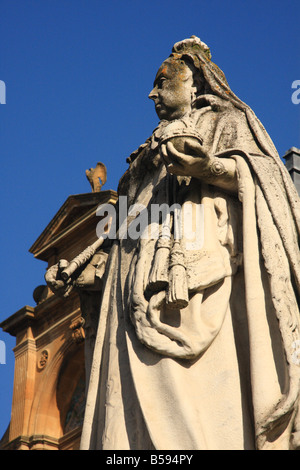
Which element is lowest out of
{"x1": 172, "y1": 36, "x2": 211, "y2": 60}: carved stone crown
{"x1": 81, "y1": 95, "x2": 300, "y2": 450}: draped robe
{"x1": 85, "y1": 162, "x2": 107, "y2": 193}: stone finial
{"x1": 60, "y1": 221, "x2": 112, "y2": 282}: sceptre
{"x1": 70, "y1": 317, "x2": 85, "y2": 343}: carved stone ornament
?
{"x1": 81, "y1": 95, "x2": 300, "y2": 450}: draped robe

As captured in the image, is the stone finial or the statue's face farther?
the stone finial

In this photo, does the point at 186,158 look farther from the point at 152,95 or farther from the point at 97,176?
the point at 97,176

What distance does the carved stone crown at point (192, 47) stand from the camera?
7.74 meters

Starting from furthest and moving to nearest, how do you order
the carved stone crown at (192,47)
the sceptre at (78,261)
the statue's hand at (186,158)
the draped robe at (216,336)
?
the carved stone crown at (192,47)
the sceptre at (78,261)
the statue's hand at (186,158)
the draped robe at (216,336)

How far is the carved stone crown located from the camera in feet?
25.4

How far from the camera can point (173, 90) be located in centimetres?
756

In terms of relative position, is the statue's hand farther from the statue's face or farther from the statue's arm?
the statue's face

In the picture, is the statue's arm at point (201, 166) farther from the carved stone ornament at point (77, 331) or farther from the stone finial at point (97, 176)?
the stone finial at point (97, 176)

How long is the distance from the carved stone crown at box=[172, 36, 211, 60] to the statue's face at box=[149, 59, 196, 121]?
0.12 metres

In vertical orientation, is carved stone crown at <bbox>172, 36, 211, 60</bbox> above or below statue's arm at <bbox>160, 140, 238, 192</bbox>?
above

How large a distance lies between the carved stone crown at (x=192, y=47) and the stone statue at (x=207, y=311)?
2.30 feet

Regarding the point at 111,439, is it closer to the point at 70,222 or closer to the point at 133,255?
the point at 133,255

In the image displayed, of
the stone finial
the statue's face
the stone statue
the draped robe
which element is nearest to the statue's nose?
the statue's face

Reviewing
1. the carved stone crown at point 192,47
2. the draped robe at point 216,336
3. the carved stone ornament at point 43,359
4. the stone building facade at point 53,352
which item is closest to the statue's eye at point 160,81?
the carved stone crown at point 192,47
